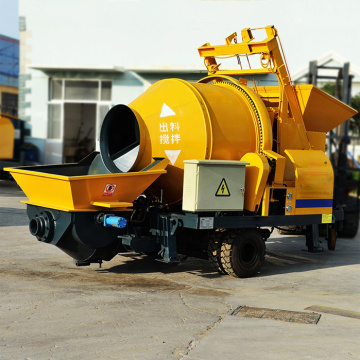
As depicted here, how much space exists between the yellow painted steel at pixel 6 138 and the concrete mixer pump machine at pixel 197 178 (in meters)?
12.0

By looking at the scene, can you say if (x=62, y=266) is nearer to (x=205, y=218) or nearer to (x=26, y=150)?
(x=205, y=218)

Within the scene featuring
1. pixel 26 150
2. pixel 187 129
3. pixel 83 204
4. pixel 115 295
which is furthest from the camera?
pixel 26 150

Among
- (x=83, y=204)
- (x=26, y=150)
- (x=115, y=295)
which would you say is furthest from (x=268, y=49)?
(x=26, y=150)

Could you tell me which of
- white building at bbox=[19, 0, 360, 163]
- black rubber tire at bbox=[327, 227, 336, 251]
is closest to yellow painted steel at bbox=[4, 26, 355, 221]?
black rubber tire at bbox=[327, 227, 336, 251]

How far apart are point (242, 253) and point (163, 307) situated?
2060 mm

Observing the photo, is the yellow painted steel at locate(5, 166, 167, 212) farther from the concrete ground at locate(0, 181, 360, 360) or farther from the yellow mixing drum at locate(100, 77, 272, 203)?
the concrete ground at locate(0, 181, 360, 360)

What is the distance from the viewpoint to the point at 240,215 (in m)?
8.45

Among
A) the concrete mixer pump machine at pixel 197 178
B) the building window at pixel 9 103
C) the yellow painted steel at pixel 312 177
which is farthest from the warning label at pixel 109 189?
the building window at pixel 9 103

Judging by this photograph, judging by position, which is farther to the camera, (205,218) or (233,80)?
(233,80)

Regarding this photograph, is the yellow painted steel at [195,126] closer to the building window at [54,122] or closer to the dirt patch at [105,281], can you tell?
the dirt patch at [105,281]

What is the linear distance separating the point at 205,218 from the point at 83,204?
4.93 ft

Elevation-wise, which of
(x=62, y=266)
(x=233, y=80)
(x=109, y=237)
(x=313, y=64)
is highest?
(x=313, y=64)

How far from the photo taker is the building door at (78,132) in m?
23.8

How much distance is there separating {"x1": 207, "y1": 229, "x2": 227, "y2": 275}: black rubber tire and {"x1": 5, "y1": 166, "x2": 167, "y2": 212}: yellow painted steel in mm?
1118
